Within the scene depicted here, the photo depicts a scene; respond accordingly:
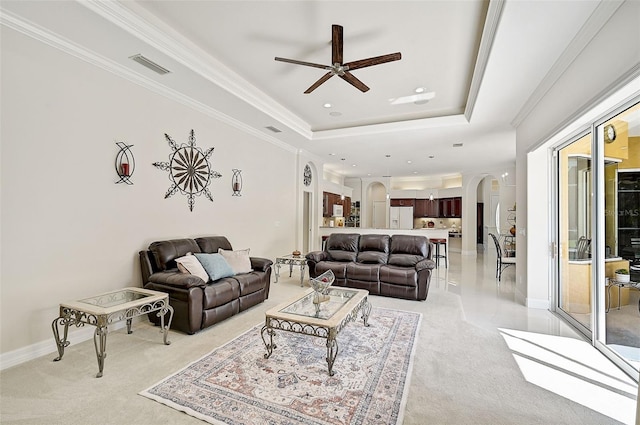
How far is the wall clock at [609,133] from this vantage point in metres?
2.88

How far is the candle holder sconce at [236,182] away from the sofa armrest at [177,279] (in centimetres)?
215

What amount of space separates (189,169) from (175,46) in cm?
175

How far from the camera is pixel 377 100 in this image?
4.82 m

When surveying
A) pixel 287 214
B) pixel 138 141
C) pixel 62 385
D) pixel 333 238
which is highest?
pixel 138 141

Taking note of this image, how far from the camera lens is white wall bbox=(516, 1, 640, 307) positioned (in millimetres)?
2244

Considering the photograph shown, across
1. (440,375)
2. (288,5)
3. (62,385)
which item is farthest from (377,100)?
(62,385)

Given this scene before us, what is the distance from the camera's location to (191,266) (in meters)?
3.61

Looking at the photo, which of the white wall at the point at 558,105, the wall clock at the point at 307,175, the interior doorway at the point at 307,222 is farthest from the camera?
the interior doorway at the point at 307,222

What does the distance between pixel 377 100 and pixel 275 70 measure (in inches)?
70.9

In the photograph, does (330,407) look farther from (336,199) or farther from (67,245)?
(336,199)

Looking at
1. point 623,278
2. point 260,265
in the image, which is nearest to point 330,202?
point 260,265

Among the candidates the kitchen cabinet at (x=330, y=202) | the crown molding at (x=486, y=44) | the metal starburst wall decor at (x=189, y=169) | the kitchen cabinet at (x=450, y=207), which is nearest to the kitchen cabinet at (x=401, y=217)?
the kitchen cabinet at (x=450, y=207)

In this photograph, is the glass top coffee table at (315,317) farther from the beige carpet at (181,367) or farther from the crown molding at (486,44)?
the crown molding at (486,44)

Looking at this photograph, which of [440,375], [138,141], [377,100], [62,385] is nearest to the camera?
[62,385]
